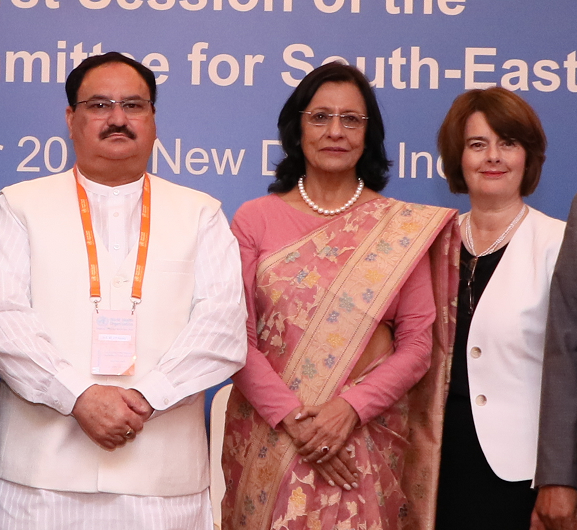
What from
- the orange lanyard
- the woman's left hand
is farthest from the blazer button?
the orange lanyard

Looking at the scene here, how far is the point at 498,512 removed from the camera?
8.88 ft

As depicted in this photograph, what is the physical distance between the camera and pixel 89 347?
2.48 meters

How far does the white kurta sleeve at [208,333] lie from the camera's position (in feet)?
8.00

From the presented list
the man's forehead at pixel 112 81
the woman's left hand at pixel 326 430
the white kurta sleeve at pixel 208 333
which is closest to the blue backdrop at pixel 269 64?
the man's forehead at pixel 112 81

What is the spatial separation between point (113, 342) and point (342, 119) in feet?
3.59

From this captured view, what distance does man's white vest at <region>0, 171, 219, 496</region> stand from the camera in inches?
96.8

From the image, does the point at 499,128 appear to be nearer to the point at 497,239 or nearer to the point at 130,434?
the point at 497,239

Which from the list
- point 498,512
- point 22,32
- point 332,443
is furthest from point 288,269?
point 22,32

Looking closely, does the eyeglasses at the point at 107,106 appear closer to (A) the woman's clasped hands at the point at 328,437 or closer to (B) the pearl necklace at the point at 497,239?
(A) the woman's clasped hands at the point at 328,437

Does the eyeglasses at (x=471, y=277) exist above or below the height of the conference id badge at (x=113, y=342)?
above

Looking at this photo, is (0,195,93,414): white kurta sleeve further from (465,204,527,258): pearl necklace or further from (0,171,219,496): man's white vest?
(465,204,527,258): pearl necklace

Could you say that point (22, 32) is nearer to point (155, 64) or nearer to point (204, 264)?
point (155, 64)

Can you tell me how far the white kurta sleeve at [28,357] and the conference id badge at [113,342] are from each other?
0.07m

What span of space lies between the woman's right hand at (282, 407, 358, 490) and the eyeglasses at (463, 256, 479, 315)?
0.62 metres
